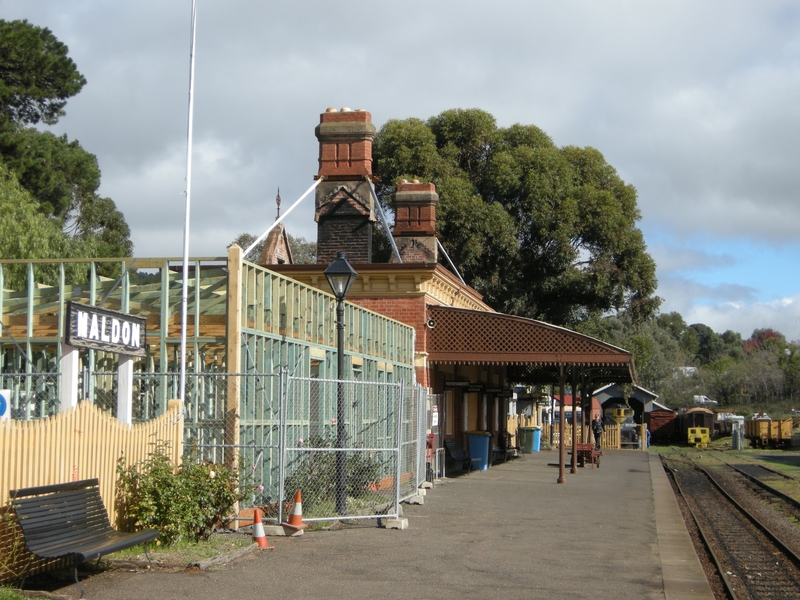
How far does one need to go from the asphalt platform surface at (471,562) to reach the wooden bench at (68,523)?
15.9 inches

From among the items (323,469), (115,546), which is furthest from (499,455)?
(115,546)

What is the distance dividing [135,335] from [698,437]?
159 ft

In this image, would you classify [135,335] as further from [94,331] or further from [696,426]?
[696,426]

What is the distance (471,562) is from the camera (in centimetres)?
1062

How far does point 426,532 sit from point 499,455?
1846cm

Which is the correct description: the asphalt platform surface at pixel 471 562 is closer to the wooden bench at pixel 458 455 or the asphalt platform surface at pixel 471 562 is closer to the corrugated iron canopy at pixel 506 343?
the corrugated iron canopy at pixel 506 343

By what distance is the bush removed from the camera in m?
10.0

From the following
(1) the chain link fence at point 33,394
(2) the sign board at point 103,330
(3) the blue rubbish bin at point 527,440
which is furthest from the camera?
(3) the blue rubbish bin at point 527,440

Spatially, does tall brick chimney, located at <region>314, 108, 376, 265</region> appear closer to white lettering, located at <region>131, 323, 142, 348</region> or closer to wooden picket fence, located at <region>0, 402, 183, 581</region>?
wooden picket fence, located at <region>0, 402, 183, 581</region>

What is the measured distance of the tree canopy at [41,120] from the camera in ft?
101

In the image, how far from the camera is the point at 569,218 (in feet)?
121

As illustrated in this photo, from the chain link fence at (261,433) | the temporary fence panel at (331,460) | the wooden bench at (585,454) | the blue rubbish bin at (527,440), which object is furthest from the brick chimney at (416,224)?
the blue rubbish bin at (527,440)

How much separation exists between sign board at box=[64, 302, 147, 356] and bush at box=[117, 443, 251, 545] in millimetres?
1166

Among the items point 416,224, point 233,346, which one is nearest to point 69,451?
point 233,346
